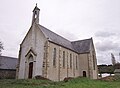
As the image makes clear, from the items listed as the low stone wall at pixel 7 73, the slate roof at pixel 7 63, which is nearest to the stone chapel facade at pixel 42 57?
the low stone wall at pixel 7 73

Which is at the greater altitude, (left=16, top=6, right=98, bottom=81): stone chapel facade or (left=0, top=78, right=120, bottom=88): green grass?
(left=16, top=6, right=98, bottom=81): stone chapel facade

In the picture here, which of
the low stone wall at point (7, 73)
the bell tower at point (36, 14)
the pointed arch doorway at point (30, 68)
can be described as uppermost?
the bell tower at point (36, 14)

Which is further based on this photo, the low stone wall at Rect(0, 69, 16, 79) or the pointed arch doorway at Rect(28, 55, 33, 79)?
the low stone wall at Rect(0, 69, 16, 79)

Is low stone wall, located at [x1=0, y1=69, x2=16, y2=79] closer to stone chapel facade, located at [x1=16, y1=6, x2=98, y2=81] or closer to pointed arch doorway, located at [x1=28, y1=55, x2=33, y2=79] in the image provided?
stone chapel facade, located at [x1=16, y1=6, x2=98, y2=81]

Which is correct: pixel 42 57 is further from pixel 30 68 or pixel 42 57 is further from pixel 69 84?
pixel 69 84

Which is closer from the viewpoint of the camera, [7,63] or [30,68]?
[30,68]

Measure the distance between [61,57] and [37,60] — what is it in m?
5.76

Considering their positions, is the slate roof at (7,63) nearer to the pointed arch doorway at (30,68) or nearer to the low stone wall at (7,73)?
the low stone wall at (7,73)

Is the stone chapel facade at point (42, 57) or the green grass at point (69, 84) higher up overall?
the stone chapel facade at point (42, 57)

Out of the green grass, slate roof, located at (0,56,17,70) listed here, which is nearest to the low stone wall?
slate roof, located at (0,56,17,70)

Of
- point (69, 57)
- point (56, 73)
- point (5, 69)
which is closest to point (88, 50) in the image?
point (69, 57)

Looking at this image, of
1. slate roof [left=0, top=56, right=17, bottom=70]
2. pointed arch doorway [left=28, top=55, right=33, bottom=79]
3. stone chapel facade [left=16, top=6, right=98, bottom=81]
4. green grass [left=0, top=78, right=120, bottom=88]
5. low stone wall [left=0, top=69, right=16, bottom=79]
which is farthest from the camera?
slate roof [left=0, top=56, right=17, bottom=70]

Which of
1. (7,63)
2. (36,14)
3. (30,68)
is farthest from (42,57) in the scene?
(7,63)

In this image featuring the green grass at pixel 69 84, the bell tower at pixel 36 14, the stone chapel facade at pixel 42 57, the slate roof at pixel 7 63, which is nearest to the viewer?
the green grass at pixel 69 84
